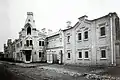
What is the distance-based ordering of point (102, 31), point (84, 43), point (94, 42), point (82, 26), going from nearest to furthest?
point (102, 31) → point (94, 42) → point (84, 43) → point (82, 26)

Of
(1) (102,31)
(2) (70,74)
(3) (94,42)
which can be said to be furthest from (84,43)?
(2) (70,74)

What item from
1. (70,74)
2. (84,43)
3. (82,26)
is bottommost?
(70,74)

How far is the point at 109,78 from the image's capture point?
2.76 metres

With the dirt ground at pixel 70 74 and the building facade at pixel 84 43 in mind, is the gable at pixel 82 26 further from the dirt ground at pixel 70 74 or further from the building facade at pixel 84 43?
the dirt ground at pixel 70 74

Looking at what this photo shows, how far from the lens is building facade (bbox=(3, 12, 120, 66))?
4590 millimetres

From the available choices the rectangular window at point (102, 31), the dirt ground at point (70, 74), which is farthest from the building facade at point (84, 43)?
the dirt ground at point (70, 74)

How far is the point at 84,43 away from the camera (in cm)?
589

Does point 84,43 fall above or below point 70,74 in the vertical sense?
above

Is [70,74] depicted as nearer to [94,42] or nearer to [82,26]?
[94,42]

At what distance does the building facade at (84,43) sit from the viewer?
4590 millimetres

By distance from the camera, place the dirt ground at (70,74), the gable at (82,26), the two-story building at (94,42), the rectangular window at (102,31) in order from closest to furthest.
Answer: the dirt ground at (70,74), the two-story building at (94,42), the rectangular window at (102,31), the gable at (82,26)

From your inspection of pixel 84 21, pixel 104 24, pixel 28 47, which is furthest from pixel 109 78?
pixel 28 47

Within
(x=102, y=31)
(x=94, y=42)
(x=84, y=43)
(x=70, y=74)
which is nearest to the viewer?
(x=70, y=74)

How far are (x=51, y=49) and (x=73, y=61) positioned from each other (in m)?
2.90
